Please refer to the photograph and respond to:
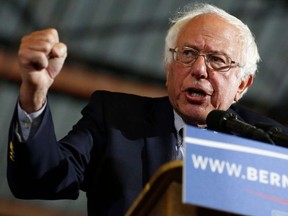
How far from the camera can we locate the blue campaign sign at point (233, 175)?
1920 mm

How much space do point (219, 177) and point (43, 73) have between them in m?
0.54

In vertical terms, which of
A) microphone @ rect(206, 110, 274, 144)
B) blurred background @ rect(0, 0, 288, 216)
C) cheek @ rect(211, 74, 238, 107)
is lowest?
blurred background @ rect(0, 0, 288, 216)

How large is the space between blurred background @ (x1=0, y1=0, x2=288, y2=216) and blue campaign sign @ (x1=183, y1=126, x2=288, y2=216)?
14.2ft

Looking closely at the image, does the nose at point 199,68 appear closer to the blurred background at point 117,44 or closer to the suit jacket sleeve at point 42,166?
the suit jacket sleeve at point 42,166

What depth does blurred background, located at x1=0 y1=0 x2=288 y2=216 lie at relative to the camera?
21.0ft

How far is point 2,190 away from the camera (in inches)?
317

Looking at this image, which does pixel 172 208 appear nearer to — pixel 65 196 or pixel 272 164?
pixel 272 164

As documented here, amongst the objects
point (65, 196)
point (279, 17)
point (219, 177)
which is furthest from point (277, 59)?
point (219, 177)

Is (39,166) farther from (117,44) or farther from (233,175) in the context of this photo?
(117,44)

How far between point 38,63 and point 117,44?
4707 millimetres

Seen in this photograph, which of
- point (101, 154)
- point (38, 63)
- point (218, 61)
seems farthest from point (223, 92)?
point (38, 63)

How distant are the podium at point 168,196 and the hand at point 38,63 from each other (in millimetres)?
413

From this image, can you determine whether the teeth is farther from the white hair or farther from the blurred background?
the blurred background

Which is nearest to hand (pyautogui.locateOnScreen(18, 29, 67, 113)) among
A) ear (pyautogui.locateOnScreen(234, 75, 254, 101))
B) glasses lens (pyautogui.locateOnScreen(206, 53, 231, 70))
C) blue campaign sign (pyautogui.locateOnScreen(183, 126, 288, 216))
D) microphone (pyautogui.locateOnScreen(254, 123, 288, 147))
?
blue campaign sign (pyautogui.locateOnScreen(183, 126, 288, 216))
